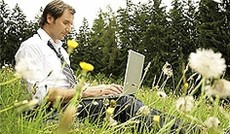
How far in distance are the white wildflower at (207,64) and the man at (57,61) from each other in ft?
4.56

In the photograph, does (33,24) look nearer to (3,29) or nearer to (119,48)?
(3,29)

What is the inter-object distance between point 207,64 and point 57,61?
193 centimetres

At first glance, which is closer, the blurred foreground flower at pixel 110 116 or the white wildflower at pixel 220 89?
the white wildflower at pixel 220 89

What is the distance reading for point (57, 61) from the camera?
2875mm

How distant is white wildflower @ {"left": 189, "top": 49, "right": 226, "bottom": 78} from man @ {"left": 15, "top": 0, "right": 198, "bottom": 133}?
1390 millimetres

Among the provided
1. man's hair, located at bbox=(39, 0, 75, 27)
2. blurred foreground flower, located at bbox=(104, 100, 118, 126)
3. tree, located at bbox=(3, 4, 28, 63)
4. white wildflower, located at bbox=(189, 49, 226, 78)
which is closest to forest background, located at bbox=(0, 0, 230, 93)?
tree, located at bbox=(3, 4, 28, 63)

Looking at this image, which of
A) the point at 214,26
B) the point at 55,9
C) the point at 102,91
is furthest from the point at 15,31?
the point at 102,91

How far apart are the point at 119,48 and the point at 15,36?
13.8 ft

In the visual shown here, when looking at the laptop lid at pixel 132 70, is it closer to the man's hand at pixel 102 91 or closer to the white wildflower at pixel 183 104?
the man's hand at pixel 102 91

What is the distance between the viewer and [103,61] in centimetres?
2092

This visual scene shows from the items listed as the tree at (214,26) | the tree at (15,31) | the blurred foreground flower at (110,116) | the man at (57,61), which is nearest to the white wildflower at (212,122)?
the blurred foreground flower at (110,116)

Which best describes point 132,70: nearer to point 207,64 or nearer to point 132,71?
point 132,71

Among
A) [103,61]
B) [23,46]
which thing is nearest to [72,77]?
[23,46]

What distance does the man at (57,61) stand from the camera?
8.40ft
